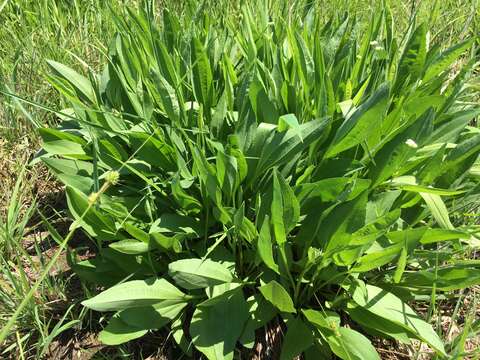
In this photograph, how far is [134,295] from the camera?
3.97ft

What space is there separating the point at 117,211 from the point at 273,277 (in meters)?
0.44

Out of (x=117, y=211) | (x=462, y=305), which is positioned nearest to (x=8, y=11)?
(x=117, y=211)

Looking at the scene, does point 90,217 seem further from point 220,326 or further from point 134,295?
point 220,326

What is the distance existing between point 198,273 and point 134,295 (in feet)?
0.54

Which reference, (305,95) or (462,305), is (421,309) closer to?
(462,305)

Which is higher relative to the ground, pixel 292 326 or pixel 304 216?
pixel 304 216

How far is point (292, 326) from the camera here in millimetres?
1273

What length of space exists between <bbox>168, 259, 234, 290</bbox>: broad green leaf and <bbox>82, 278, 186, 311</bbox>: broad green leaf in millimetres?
71

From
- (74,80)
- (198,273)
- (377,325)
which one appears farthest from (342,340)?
(74,80)

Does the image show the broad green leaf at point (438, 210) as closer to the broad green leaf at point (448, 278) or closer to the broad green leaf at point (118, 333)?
the broad green leaf at point (448, 278)

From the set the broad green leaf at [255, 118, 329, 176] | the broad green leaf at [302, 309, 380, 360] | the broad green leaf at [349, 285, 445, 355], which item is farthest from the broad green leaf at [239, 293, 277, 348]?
the broad green leaf at [255, 118, 329, 176]

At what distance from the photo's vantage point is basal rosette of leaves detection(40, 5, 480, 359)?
3.99 ft

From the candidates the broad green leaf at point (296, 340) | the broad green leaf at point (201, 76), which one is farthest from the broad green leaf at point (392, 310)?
the broad green leaf at point (201, 76)

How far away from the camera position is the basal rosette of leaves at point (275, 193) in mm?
1216
